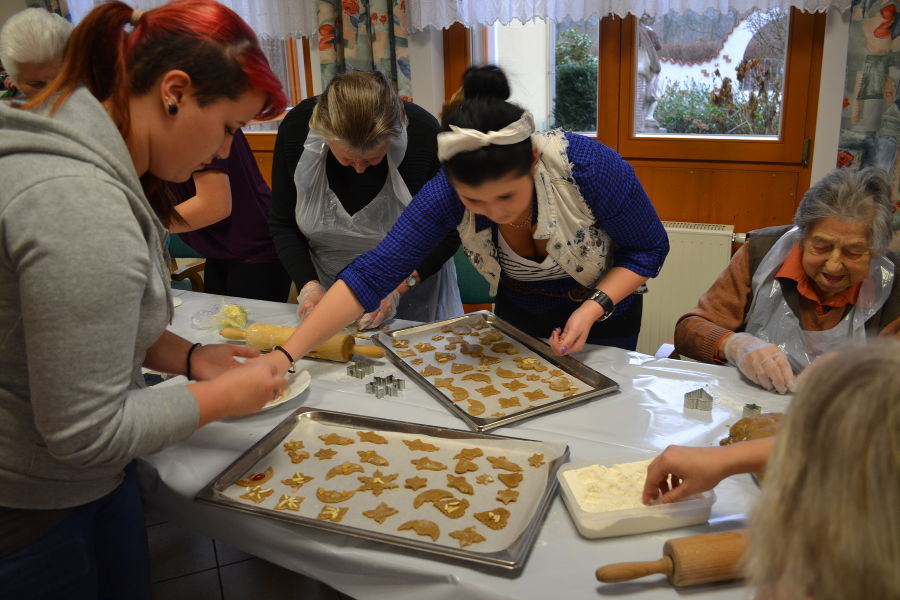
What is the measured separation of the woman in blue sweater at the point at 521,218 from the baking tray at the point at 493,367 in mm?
90

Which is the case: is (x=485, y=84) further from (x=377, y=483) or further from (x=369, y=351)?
(x=377, y=483)

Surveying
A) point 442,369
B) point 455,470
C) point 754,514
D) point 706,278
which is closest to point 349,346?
point 442,369

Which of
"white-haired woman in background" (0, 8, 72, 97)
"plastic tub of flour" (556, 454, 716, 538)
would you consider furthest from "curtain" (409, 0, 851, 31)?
"plastic tub of flour" (556, 454, 716, 538)

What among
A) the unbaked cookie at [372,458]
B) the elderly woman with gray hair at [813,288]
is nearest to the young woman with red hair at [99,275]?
the unbaked cookie at [372,458]

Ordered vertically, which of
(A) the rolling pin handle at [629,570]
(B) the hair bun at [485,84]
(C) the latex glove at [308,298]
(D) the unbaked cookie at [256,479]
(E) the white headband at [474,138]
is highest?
(B) the hair bun at [485,84]

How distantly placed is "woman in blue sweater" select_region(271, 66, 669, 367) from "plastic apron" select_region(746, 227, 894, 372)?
39 centimetres

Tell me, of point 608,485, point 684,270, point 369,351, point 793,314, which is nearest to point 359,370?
point 369,351

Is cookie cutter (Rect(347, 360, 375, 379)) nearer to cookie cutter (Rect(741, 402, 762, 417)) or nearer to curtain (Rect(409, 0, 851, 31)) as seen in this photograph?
cookie cutter (Rect(741, 402, 762, 417))

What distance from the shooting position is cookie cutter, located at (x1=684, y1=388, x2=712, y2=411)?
1.51 meters

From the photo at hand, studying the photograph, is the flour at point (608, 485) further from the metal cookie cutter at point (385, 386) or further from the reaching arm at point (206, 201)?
the reaching arm at point (206, 201)

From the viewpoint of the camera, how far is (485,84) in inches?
67.4

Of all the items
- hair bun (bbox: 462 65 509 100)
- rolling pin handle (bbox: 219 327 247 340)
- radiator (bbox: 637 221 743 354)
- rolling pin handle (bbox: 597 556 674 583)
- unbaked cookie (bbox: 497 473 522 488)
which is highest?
hair bun (bbox: 462 65 509 100)

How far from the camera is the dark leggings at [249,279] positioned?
8.78 ft

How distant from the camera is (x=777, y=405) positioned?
5.07ft
